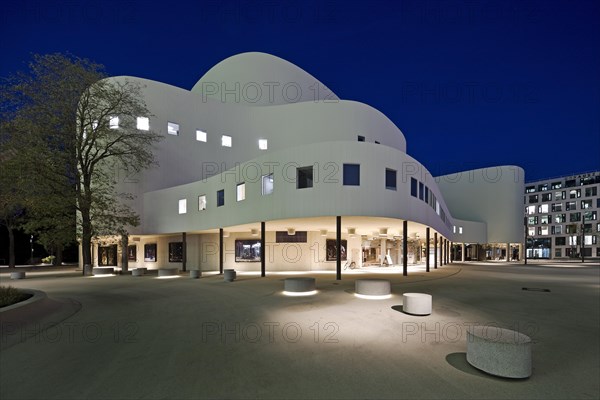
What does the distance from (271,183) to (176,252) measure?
18.1 m

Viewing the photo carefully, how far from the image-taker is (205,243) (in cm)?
3238

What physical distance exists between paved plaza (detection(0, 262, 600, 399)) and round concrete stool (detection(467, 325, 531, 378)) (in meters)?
0.18

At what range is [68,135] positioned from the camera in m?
28.3

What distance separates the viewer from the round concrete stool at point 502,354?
576cm

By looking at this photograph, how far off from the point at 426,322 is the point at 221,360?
21.3 feet

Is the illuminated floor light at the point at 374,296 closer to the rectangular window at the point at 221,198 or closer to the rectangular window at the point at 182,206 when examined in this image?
the rectangular window at the point at 221,198

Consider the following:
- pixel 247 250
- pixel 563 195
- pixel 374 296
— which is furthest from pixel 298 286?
pixel 563 195

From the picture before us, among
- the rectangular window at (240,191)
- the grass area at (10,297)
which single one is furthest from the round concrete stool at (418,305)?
the rectangular window at (240,191)

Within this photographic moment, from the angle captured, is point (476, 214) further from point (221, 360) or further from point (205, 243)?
point (221, 360)

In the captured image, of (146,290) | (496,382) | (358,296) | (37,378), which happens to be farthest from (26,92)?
(496,382)

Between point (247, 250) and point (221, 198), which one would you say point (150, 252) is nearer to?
point (247, 250)

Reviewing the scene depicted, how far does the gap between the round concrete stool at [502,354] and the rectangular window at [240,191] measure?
2021 cm

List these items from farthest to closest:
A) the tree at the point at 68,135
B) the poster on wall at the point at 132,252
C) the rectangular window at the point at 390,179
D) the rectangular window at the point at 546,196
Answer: the rectangular window at the point at 546,196
the poster on wall at the point at 132,252
the tree at the point at 68,135
the rectangular window at the point at 390,179

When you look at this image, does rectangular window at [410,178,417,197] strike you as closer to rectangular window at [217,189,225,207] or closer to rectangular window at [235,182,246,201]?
rectangular window at [235,182,246,201]
